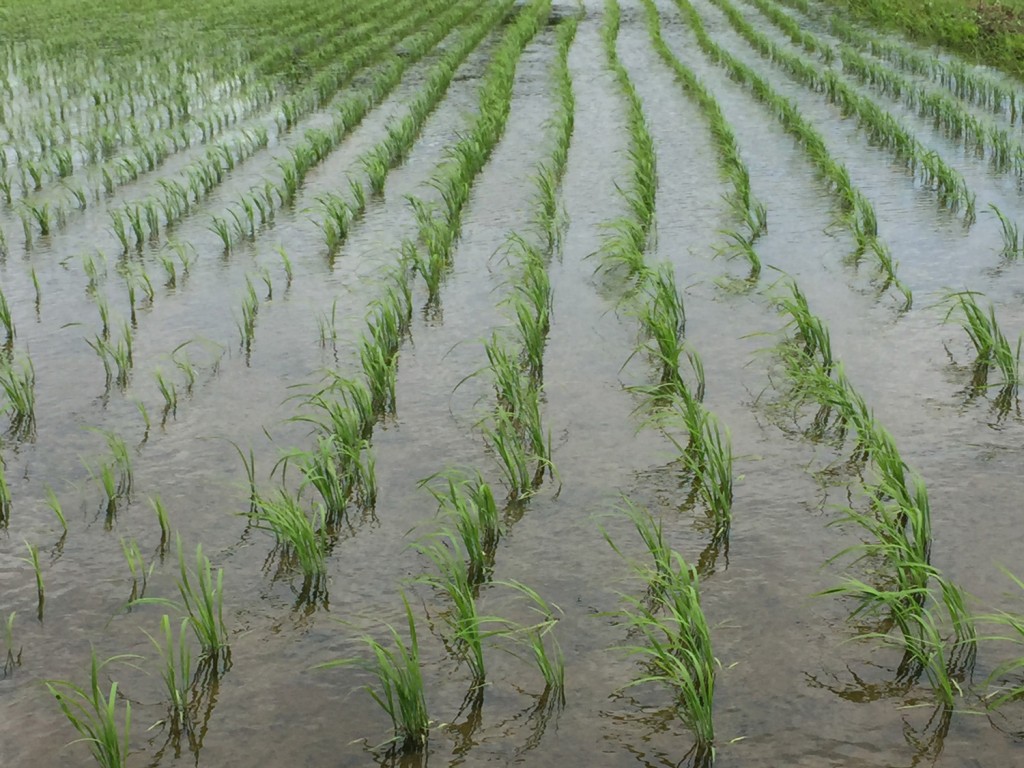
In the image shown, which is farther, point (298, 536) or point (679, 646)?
point (298, 536)

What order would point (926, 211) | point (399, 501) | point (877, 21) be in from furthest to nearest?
1. point (877, 21)
2. point (926, 211)
3. point (399, 501)

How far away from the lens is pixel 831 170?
23.1 ft

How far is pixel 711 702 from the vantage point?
2.54 metres

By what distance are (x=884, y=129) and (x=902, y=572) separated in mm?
6030

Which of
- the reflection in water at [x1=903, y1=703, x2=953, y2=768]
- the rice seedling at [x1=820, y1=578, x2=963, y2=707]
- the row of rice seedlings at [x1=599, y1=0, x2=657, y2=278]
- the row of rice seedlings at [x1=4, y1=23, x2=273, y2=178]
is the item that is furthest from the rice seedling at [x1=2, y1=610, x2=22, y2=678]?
the row of rice seedlings at [x1=4, y1=23, x2=273, y2=178]

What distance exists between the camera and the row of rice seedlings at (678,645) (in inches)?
98.3

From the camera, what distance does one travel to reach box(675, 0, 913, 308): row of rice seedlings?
5.57 m

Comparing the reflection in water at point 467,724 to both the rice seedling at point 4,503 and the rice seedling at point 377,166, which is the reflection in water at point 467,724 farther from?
the rice seedling at point 377,166

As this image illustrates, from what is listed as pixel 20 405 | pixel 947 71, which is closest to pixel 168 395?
pixel 20 405

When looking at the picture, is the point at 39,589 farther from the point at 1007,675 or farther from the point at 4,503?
the point at 1007,675

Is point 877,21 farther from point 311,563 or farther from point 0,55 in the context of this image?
point 311,563

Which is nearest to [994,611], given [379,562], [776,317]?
[379,562]

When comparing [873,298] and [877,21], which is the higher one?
[877,21]

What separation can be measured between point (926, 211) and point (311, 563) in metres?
4.83
